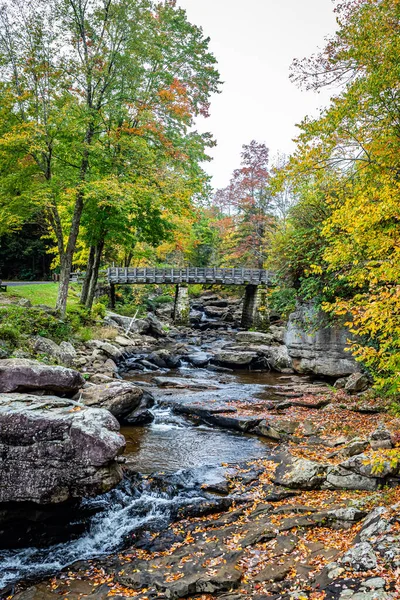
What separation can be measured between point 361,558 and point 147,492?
13.6 feet

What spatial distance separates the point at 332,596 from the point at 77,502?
4.50 metres

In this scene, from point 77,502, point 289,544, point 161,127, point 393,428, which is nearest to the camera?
point 289,544

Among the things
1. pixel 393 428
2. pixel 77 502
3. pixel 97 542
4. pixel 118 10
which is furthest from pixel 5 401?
pixel 118 10

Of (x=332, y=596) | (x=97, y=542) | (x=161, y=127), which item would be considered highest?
(x=161, y=127)

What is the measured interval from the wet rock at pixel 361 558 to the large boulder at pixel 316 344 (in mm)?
9096

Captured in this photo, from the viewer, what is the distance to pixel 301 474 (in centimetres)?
670

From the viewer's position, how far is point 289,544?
486cm

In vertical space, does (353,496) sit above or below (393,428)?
below

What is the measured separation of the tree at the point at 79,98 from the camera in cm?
1401

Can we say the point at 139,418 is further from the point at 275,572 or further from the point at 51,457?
the point at 275,572

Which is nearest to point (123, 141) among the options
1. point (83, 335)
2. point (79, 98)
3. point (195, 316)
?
point (79, 98)

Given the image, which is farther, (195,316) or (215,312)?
(215,312)

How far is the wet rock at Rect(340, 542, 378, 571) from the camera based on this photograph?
377cm

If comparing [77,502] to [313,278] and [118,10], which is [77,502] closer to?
[313,278]
